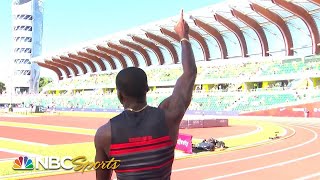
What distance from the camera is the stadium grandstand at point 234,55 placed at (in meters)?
52.0

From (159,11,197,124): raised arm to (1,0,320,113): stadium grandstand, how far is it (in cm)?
4497

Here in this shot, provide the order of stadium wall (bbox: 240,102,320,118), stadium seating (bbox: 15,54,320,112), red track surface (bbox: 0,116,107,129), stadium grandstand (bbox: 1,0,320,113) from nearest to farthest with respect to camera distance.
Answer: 1. red track surface (bbox: 0,116,107,129)
2. stadium wall (bbox: 240,102,320,118)
3. stadium seating (bbox: 15,54,320,112)
4. stadium grandstand (bbox: 1,0,320,113)

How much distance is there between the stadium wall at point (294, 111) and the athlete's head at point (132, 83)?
44.1 m

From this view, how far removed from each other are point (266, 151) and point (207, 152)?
2692 mm

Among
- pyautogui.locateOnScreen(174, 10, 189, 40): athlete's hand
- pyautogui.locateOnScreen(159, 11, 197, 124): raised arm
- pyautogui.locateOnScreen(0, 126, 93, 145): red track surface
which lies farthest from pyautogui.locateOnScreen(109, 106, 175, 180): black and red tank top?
pyautogui.locateOnScreen(0, 126, 93, 145): red track surface

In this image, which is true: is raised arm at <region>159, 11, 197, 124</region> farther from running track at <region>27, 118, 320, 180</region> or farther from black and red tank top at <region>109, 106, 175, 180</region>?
running track at <region>27, 118, 320, 180</region>

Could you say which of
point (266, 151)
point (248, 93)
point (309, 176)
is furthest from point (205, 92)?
point (309, 176)

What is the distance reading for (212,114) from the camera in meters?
52.1

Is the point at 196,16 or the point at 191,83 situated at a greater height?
the point at 196,16

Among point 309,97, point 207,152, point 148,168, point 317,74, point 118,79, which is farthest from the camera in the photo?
point 317,74

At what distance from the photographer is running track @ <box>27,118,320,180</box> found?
1168 cm

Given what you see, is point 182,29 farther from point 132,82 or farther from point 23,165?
point 23,165

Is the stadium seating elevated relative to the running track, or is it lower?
elevated

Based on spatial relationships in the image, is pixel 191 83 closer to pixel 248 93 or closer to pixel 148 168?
pixel 148 168
